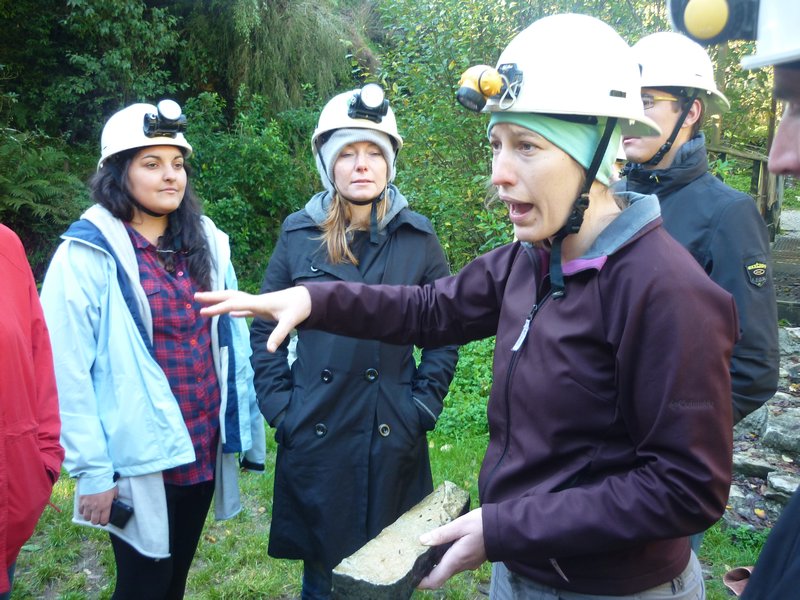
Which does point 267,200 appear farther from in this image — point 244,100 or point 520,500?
point 520,500

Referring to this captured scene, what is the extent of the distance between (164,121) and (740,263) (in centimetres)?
252

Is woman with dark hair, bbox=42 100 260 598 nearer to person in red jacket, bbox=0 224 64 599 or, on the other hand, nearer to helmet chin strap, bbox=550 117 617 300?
person in red jacket, bbox=0 224 64 599

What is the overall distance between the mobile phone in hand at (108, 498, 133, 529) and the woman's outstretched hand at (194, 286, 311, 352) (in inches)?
53.0

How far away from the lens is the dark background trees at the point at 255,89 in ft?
24.3

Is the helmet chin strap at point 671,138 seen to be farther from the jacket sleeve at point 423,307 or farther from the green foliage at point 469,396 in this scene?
the green foliage at point 469,396

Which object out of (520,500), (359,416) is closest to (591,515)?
(520,500)

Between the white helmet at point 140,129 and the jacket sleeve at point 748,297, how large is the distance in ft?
7.88

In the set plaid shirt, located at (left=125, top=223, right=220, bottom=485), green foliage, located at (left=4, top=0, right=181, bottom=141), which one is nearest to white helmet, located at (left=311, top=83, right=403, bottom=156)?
plaid shirt, located at (left=125, top=223, right=220, bottom=485)

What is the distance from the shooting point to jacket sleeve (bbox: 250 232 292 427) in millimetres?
3254

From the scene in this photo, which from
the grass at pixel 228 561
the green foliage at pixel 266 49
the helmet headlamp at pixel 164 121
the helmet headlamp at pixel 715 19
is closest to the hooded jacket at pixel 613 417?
the helmet headlamp at pixel 715 19

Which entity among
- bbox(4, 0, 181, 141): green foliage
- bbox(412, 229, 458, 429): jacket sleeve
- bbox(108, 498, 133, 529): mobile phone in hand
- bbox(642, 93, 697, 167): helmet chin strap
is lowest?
bbox(108, 498, 133, 529): mobile phone in hand

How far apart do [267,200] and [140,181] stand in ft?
28.1

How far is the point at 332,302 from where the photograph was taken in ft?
7.20

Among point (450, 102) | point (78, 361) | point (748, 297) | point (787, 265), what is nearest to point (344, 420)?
point (78, 361)
